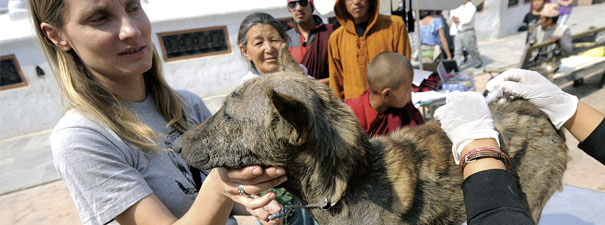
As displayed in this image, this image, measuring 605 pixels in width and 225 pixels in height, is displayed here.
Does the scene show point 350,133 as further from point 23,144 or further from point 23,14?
point 23,14

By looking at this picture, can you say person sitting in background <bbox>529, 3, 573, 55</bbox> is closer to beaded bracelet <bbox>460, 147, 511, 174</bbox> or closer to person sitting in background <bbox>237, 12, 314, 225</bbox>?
person sitting in background <bbox>237, 12, 314, 225</bbox>

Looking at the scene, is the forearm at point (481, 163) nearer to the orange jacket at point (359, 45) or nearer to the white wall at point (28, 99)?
the orange jacket at point (359, 45)

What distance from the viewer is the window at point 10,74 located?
400 inches

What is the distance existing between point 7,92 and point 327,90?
43.4ft

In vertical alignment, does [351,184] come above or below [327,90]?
below

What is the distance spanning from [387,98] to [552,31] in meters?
8.10

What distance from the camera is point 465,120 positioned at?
1936 mm

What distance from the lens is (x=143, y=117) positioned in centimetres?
215

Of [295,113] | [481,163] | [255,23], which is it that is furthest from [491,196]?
[255,23]

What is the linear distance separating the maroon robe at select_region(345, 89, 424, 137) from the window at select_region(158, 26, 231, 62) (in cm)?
970

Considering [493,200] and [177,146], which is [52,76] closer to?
[177,146]

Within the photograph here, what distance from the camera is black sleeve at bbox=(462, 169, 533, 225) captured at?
142 centimetres

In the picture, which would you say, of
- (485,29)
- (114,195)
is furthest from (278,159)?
(485,29)

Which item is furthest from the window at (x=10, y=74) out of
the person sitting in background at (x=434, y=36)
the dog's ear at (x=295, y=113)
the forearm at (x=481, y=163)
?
the person sitting in background at (x=434, y=36)
